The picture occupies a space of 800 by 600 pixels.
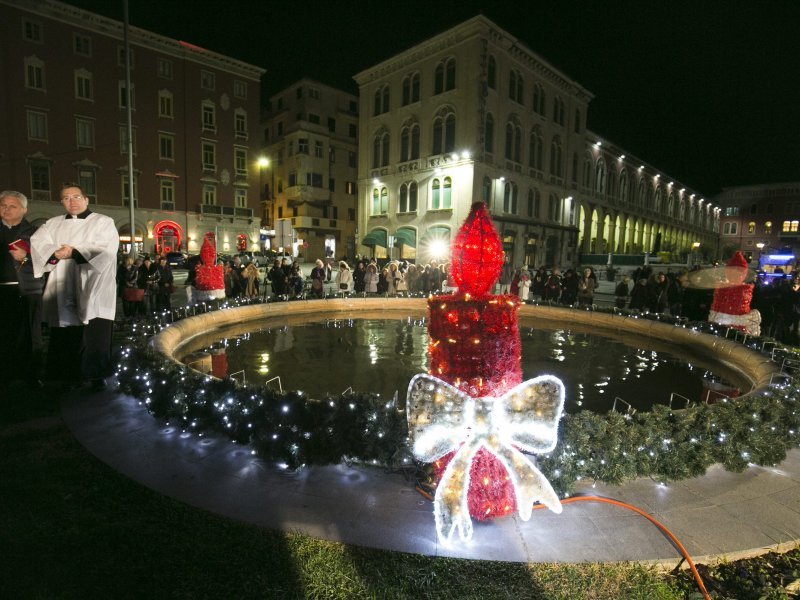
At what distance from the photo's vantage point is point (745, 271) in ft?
32.9

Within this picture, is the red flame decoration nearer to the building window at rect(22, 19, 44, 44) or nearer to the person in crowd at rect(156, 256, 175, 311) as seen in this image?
the person in crowd at rect(156, 256, 175, 311)

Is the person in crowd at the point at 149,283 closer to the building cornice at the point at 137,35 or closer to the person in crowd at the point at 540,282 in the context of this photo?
the person in crowd at the point at 540,282

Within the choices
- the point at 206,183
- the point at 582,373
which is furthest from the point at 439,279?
the point at 206,183

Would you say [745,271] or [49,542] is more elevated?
[745,271]

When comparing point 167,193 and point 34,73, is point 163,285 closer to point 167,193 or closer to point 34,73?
point 167,193

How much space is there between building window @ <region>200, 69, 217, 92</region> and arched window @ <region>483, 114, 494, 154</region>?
27.5m

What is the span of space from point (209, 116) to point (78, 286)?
44.1 meters

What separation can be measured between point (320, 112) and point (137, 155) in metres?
19.8

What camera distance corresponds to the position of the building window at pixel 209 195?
43.4m

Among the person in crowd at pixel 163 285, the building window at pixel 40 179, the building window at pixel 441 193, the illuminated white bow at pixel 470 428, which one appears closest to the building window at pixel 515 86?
the building window at pixel 441 193

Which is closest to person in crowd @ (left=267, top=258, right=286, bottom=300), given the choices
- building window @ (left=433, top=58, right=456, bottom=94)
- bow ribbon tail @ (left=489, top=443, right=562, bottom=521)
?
bow ribbon tail @ (left=489, top=443, right=562, bottom=521)

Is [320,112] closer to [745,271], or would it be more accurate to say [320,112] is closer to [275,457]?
[745,271]

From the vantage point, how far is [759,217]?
86000mm

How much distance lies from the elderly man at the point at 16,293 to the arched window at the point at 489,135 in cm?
3403
